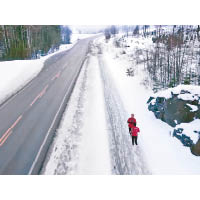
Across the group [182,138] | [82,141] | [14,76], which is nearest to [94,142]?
[82,141]

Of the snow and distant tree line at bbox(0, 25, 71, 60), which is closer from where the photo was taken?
the snow

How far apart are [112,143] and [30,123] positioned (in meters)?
5.04

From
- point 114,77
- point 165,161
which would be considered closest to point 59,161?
point 165,161

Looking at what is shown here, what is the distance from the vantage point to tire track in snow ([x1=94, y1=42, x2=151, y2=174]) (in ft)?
20.4

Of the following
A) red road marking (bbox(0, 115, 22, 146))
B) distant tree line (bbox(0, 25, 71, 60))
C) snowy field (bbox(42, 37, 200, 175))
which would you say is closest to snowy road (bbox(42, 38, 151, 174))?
snowy field (bbox(42, 37, 200, 175))

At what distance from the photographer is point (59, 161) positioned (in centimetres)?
655

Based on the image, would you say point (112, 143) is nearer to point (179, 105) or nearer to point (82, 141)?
point (82, 141)

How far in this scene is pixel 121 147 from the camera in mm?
7348

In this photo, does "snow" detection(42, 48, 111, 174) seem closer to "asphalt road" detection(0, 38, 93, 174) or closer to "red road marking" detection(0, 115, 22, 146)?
"asphalt road" detection(0, 38, 93, 174)

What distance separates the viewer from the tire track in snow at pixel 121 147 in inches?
245

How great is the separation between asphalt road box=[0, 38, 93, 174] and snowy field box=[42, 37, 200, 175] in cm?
61

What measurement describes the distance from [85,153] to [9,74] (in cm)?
1455

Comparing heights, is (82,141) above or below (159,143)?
above

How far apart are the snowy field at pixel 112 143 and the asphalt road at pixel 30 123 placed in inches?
24.0
